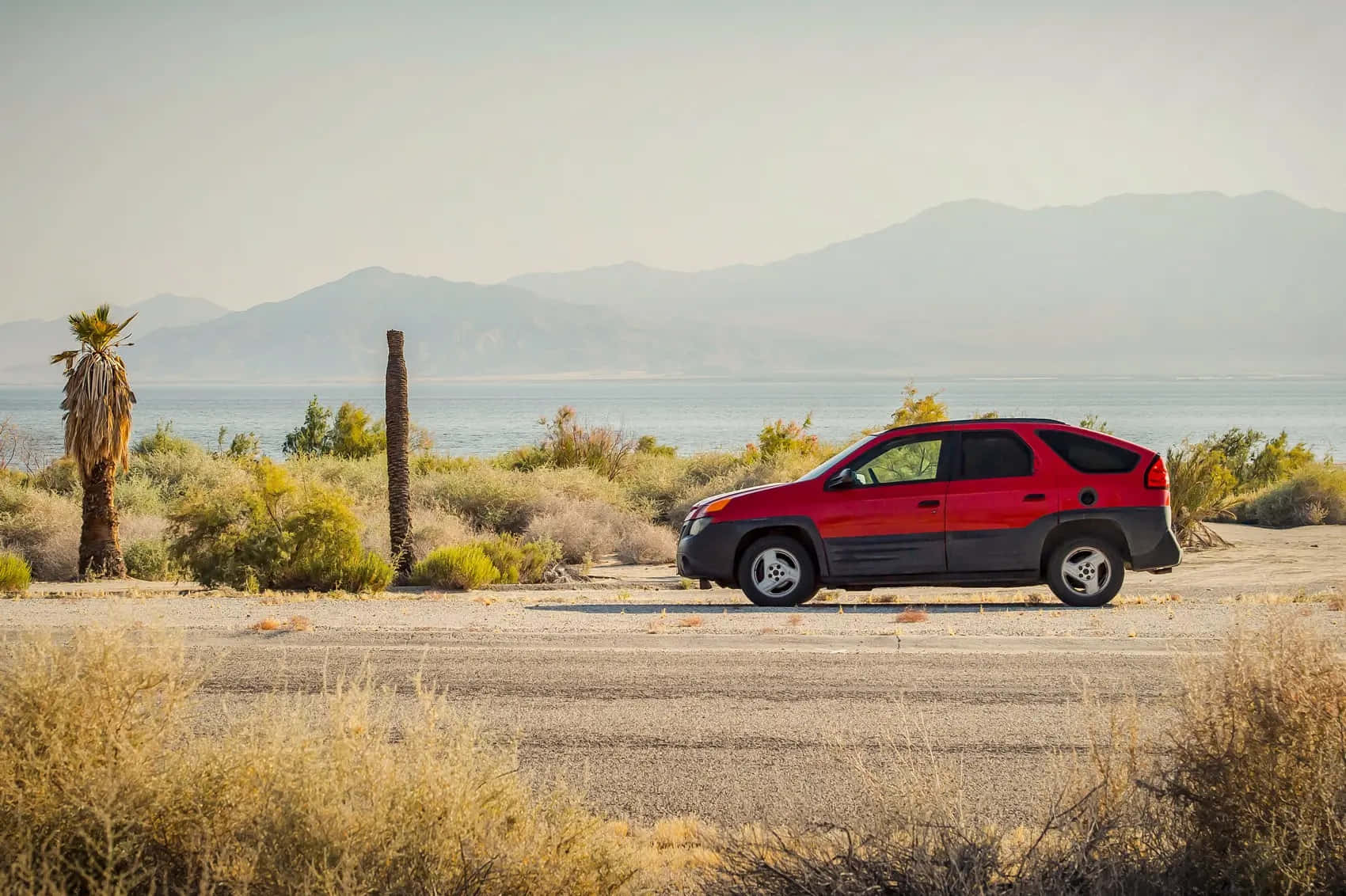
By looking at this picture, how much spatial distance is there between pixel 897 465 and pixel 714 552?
2376 millimetres

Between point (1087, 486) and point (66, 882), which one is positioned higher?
point (1087, 486)

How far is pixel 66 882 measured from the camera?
14.0ft

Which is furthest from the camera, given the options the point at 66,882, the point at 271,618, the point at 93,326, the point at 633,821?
the point at 93,326

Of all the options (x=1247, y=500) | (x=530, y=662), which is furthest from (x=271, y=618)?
(x=1247, y=500)

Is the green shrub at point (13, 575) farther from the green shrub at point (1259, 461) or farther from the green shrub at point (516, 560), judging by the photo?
the green shrub at point (1259, 461)

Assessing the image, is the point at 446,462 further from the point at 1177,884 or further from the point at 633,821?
the point at 1177,884

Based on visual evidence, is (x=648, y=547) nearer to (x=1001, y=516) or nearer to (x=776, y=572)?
(x=776, y=572)

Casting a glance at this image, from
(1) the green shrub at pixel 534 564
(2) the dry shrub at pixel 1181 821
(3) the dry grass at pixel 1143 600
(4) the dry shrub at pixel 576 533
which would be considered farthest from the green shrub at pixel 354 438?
(2) the dry shrub at pixel 1181 821

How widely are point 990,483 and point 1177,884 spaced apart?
29.5ft

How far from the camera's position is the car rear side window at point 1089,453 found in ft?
43.7

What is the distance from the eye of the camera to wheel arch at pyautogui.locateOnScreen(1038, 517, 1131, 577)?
13.2 m

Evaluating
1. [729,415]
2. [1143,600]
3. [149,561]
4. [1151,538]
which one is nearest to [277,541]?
[149,561]

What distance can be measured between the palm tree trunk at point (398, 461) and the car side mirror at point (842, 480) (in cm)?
800

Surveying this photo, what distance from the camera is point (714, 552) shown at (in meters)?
13.8
